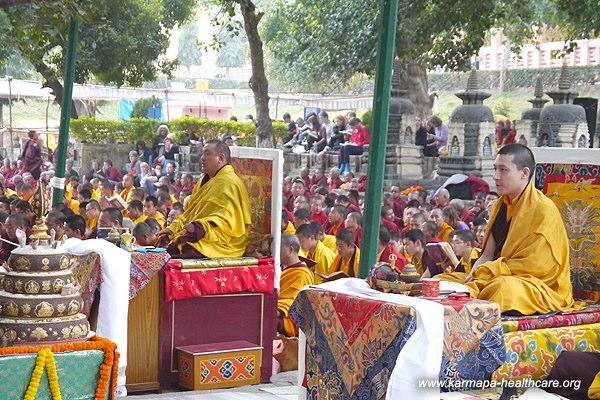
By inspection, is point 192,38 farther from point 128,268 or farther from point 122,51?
point 128,268

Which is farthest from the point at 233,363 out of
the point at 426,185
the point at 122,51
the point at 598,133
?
the point at 122,51

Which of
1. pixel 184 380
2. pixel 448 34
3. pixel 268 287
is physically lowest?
pixel 184 380

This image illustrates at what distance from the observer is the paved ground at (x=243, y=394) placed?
7.79 metres

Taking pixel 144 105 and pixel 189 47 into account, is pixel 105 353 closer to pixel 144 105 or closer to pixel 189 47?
pixel 144 105

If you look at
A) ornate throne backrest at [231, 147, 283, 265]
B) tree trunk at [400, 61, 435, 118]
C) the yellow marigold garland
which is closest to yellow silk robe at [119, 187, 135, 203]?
ornate throne backrest at [231, 147, 283, 265]

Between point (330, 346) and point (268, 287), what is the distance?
2.86m

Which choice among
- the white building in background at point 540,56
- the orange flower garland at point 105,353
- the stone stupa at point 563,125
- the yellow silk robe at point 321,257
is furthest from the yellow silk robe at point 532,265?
the white building in background at point 540,56

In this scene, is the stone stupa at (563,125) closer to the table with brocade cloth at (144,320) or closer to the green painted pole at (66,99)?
the green painted pole at (66,99)

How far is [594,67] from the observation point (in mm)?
40344

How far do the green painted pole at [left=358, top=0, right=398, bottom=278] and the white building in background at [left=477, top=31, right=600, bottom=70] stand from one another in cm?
3334

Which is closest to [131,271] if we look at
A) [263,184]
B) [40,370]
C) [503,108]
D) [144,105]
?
[263,184]

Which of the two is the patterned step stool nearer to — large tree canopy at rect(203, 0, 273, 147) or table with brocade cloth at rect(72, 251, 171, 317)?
table with brocade cloth at rect(72, 251, 171, 317)

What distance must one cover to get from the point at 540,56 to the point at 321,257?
39303mm

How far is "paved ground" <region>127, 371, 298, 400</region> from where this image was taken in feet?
25.6
